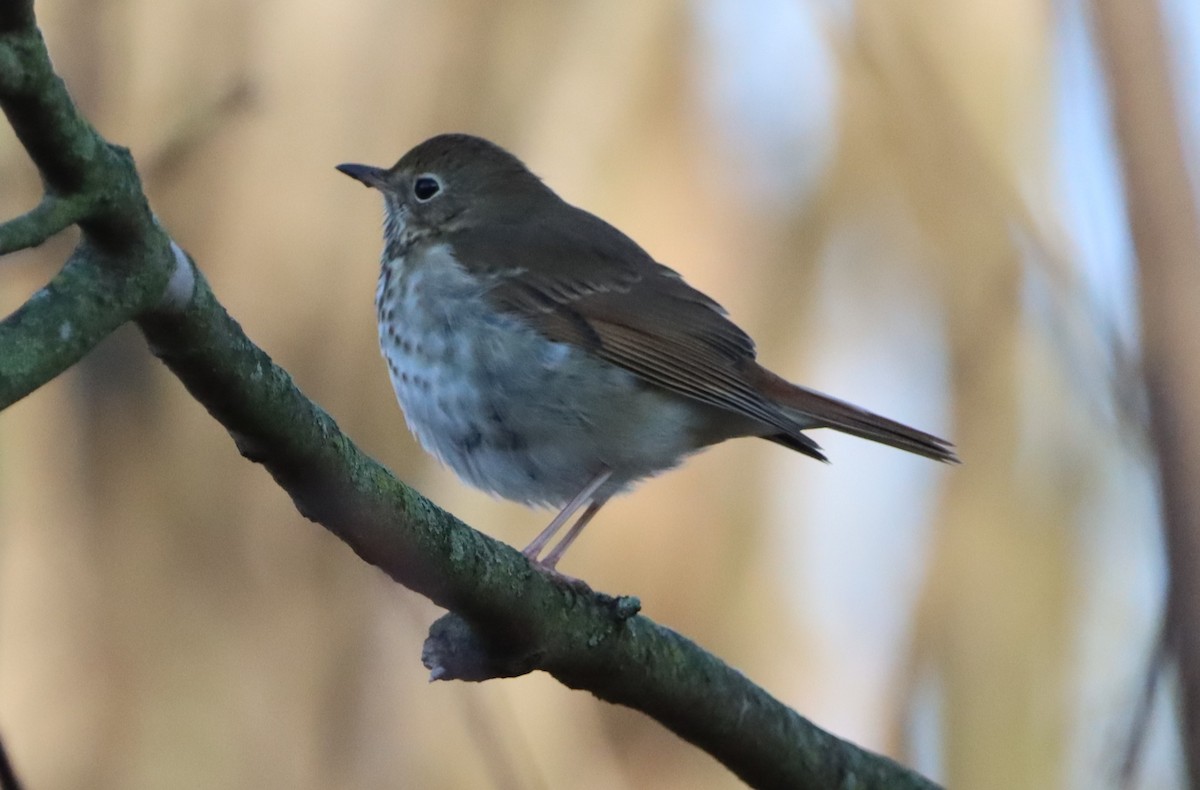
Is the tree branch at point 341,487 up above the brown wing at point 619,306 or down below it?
below

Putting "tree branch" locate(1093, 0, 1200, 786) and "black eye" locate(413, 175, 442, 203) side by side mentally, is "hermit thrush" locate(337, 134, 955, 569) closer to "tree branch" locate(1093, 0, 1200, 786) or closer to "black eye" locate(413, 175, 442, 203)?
"black eye" locate(413, 175, 442, 203)

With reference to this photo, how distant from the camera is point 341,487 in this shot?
6.31 ft

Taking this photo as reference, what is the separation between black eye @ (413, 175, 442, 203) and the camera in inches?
160

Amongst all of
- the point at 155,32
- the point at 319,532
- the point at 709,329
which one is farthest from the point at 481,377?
the point at 155,32

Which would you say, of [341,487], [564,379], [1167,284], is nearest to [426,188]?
[564,379]

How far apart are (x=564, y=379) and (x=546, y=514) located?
118cm

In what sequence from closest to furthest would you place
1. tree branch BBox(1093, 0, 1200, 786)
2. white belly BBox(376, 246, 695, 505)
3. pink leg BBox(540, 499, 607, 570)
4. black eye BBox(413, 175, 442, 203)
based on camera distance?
tree branch BBox(1093, 0, 1200, 786)
pink leg BBox(540, 499, 607, 570)
white belly BBox(376, 246, 695, 505)
black eye BBox(413, 175, 442, 203)

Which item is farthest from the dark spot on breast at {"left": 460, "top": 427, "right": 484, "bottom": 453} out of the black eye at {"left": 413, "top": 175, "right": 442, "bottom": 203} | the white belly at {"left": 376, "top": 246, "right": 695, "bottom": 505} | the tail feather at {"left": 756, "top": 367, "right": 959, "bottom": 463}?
the black eye at {"left": 413, "top": 175, "right": 442, "bottom": 203}

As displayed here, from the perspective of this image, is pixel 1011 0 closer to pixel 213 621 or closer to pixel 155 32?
pixel 155 32

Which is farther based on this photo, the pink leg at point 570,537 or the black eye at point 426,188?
the black eye at point 426,188

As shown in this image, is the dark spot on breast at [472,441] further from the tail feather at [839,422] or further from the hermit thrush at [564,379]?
the tail feather at [839,422]

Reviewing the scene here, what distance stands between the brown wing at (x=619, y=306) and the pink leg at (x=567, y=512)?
10.9 inches

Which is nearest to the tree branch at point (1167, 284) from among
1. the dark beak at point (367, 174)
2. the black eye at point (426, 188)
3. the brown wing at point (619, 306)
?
the brown wing at point (619, 306)

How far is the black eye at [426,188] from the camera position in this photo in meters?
4.06
